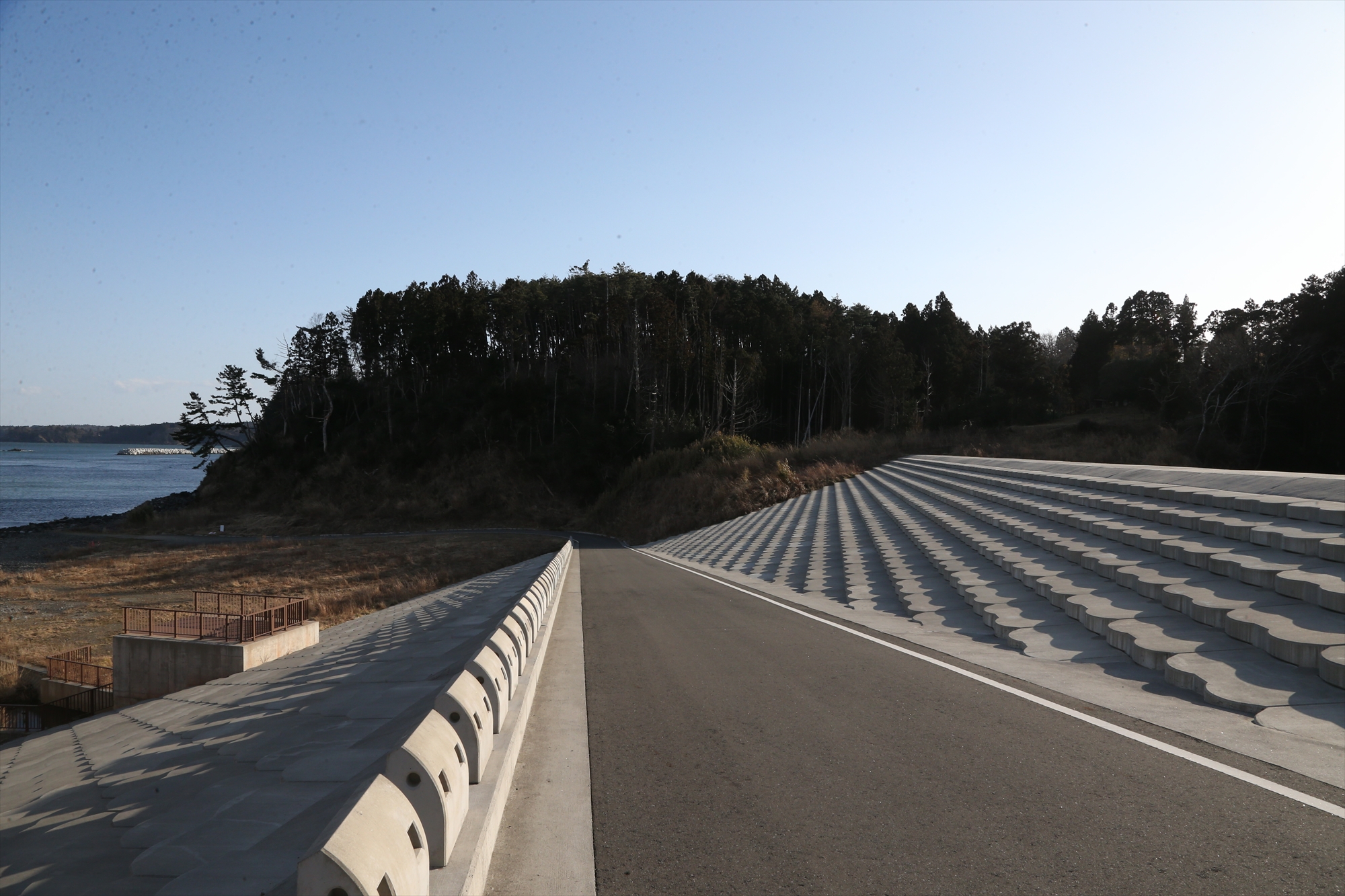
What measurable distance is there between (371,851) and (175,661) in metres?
18.6

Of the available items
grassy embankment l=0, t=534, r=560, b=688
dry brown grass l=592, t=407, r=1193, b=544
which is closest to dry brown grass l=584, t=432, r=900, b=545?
dry brown grass l=592, t=407, r=1193, b=544

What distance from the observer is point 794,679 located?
24.3ft

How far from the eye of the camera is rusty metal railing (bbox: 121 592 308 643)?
1742cm

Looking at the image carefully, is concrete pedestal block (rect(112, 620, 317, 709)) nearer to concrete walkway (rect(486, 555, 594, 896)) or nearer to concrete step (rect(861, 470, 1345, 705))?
concrete walkway (rect(486, 555, 594, 896))

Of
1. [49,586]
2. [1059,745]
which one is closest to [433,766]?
[1059,745]

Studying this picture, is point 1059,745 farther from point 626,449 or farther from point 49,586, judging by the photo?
point 626,449

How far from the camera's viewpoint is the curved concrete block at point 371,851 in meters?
2.13

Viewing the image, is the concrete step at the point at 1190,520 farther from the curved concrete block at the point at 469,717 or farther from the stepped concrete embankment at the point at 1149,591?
the curved concrete block at the point at 469,717

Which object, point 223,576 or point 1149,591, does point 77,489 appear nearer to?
point 223,576

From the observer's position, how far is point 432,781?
10.0 feet

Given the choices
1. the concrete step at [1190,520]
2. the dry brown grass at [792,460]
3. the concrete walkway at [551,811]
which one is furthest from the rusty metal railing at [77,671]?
the dry brown grass at [792,460]

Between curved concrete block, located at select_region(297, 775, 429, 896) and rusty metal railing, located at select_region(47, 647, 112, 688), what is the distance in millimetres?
20347

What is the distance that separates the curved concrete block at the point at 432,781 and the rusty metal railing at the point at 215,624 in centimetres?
1612

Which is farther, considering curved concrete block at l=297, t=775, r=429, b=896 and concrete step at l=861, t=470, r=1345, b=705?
concrete step at l=861, t=470, r=1345, b=705
